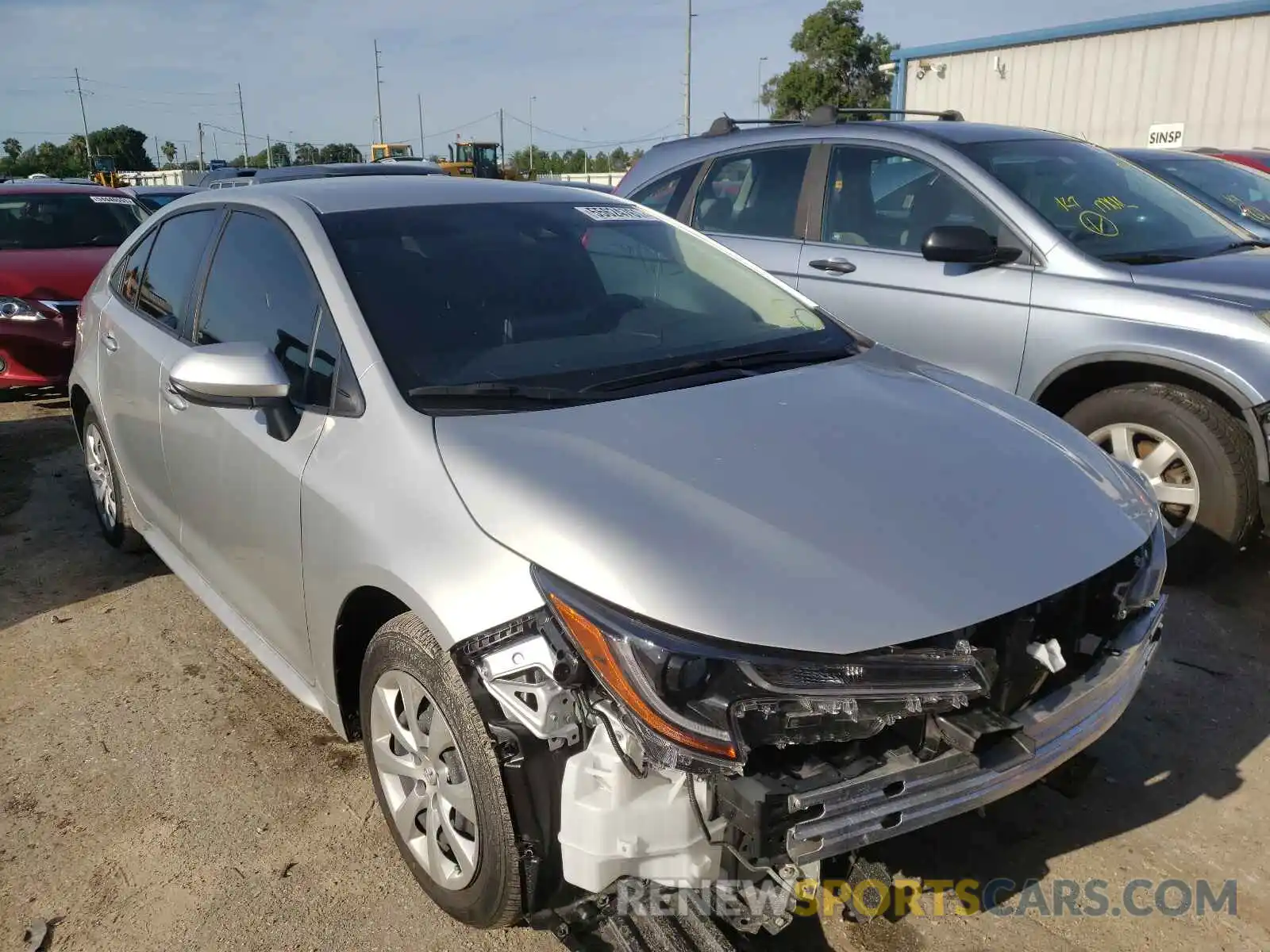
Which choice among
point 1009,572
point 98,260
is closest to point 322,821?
point 1009,572

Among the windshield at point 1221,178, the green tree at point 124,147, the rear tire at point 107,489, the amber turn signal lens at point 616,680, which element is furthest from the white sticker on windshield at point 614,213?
the green tree at point 124,147

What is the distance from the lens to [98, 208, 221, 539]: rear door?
3551 millimetres

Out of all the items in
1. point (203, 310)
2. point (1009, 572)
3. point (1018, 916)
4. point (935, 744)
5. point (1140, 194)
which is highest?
point (1140, 194)

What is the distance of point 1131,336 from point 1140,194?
1.28m

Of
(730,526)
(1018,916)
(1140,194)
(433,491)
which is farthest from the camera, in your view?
(1140,194)

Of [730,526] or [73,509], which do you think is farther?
[73,509]

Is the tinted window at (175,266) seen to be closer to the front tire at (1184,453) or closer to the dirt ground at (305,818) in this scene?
the dirt ground at (305,818)

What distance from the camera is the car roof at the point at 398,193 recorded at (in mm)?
3104

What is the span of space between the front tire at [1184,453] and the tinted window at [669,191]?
2.68 metres

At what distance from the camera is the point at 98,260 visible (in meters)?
7.86

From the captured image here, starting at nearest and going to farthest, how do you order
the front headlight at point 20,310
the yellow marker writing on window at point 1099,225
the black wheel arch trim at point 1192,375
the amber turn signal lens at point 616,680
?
the amber turn signal lens at point 616,680 → the black wheel arch trim at point 1192,375 → the yellow marker writing on window at point 1099,225 → the front headlight at point 20,310

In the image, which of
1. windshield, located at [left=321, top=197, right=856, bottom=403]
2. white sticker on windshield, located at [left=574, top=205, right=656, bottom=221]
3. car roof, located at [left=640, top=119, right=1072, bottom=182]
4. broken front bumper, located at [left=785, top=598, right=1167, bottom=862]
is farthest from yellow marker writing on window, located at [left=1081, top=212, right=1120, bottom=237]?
broken front bumper, located at [left=785, top=598, right=1167, bottom=862]

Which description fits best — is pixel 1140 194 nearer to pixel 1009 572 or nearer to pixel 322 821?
pixel 1009 572

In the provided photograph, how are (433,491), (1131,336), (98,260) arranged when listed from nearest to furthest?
(433,491) → (1131,336) → (98,260)
